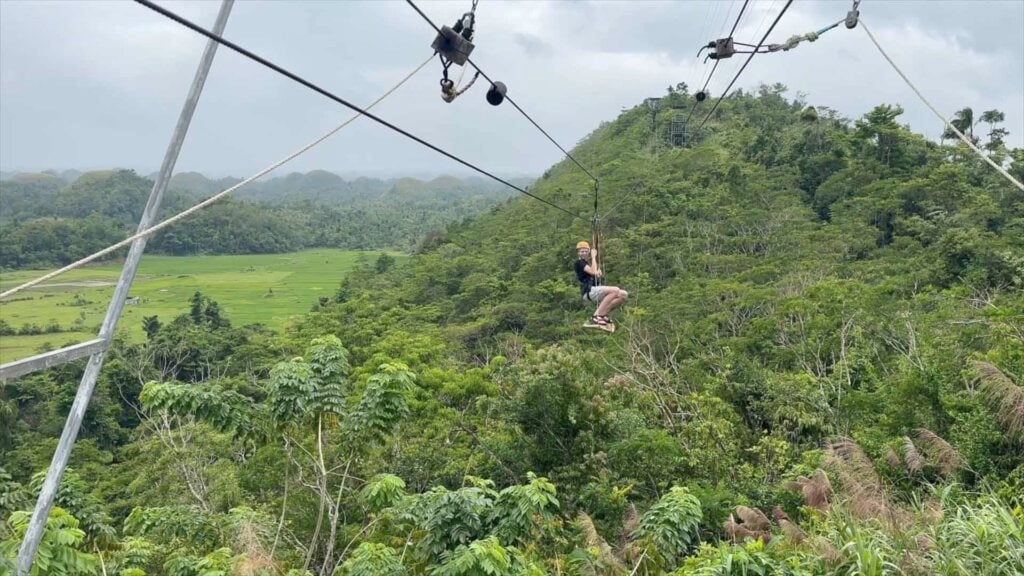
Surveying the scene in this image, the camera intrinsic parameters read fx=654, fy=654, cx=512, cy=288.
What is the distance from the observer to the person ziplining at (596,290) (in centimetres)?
816

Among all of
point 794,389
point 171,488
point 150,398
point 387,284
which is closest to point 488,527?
point 150,398

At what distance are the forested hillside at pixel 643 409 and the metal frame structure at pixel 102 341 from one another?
1609 millimetres

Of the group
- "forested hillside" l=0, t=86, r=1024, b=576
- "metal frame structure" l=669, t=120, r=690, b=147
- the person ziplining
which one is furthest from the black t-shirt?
"metal frame structure" l=669, t=120, r=690, b=147

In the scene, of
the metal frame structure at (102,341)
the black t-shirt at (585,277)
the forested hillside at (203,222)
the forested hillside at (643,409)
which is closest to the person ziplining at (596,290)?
the black t-shirt at (585,277)

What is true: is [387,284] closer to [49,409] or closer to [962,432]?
[49,409]

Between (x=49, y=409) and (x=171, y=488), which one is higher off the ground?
(x=171, y=488)

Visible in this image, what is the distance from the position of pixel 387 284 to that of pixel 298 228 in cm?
5975

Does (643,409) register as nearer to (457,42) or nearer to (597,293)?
(597,293)

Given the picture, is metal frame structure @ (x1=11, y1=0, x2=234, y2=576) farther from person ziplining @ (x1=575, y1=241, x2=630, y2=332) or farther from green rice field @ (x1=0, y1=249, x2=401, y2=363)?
green rice field @ (x1=0, y1=249, x2=401, y2=363)

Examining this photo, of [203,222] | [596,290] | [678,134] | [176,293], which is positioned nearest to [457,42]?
[596,290]

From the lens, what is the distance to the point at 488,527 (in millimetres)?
5148

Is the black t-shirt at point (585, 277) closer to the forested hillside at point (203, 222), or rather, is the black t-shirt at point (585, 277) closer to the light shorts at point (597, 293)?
the light shorts at point (597, 293)

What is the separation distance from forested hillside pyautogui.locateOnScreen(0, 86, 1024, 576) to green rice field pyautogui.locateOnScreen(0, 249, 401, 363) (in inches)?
448

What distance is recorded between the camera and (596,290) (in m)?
8.28
